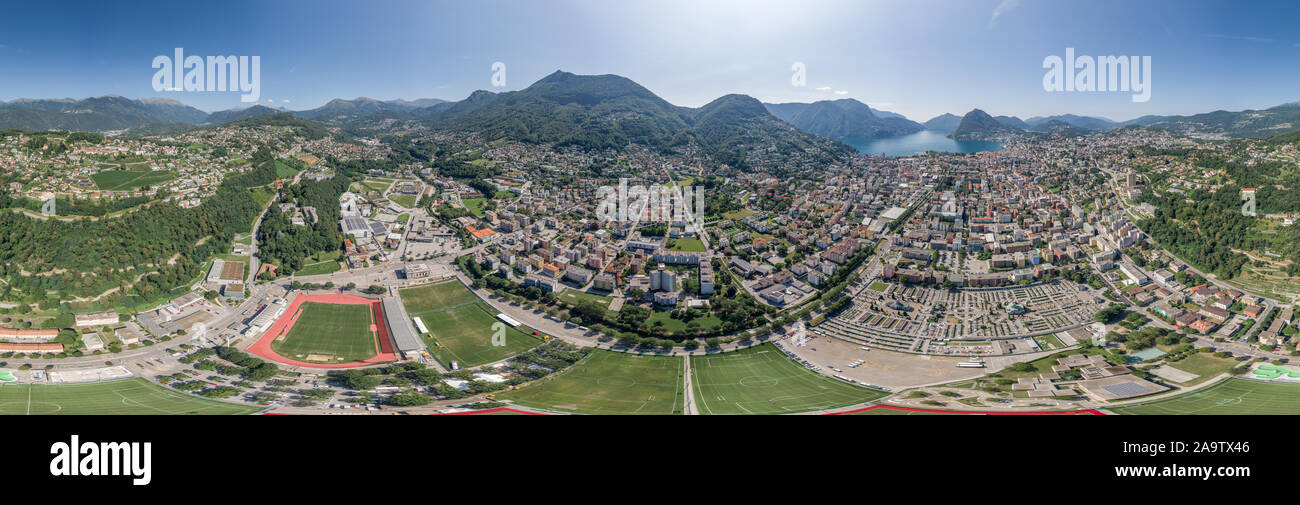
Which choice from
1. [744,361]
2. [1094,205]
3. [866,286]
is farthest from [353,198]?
[1094,205]

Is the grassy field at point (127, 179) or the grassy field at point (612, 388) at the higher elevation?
the grassy field at point (127, 179)

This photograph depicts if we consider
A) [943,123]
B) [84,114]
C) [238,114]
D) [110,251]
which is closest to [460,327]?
[110,251]

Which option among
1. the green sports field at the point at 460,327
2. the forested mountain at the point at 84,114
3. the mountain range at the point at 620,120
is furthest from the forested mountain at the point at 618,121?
the forested mountain at the point at 84,114

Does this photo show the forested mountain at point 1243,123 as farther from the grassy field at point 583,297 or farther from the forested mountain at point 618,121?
the grassy field at point 583,297

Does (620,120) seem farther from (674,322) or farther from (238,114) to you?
(238,114)
